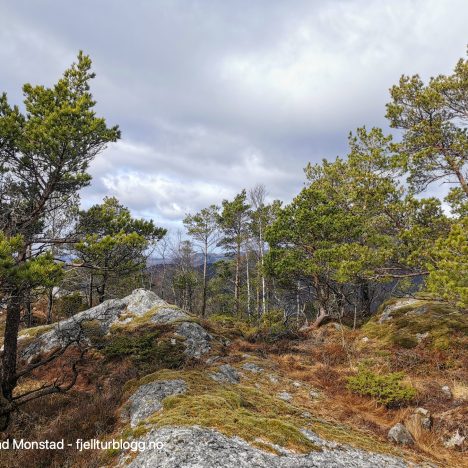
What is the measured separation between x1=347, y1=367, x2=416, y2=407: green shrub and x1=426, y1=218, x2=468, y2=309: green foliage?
328 centimetres

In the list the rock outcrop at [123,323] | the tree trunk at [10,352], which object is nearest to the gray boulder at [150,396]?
the tree trunk at [10,352]

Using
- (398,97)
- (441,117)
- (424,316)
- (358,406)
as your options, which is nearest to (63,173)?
(358,406)

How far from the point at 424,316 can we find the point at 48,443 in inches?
664

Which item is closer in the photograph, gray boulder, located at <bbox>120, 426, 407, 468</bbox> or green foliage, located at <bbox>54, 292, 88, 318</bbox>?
gray boulder, located at <bbox>120, 426, 407, 468</bbox>

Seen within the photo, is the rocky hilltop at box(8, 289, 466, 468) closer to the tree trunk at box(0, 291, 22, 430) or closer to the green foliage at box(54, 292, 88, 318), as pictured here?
the tree trunk at box(0, 291, 22, 430)

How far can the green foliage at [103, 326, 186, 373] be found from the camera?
1245 centimetres

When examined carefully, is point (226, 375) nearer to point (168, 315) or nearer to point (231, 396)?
point (231, 396)

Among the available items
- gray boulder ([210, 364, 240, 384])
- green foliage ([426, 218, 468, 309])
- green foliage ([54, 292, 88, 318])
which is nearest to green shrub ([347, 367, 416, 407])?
green foliage ([426, 218, 468, 309])

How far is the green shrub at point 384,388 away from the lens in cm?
965

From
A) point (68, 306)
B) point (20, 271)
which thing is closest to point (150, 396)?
point (20, 271)

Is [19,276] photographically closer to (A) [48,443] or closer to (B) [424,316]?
(A) [48,443]

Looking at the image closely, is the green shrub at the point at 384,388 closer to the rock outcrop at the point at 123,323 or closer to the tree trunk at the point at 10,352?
the rock outcrop at the point at 123,323

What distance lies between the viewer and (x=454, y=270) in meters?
8.14

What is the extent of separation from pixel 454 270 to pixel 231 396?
6639mm
